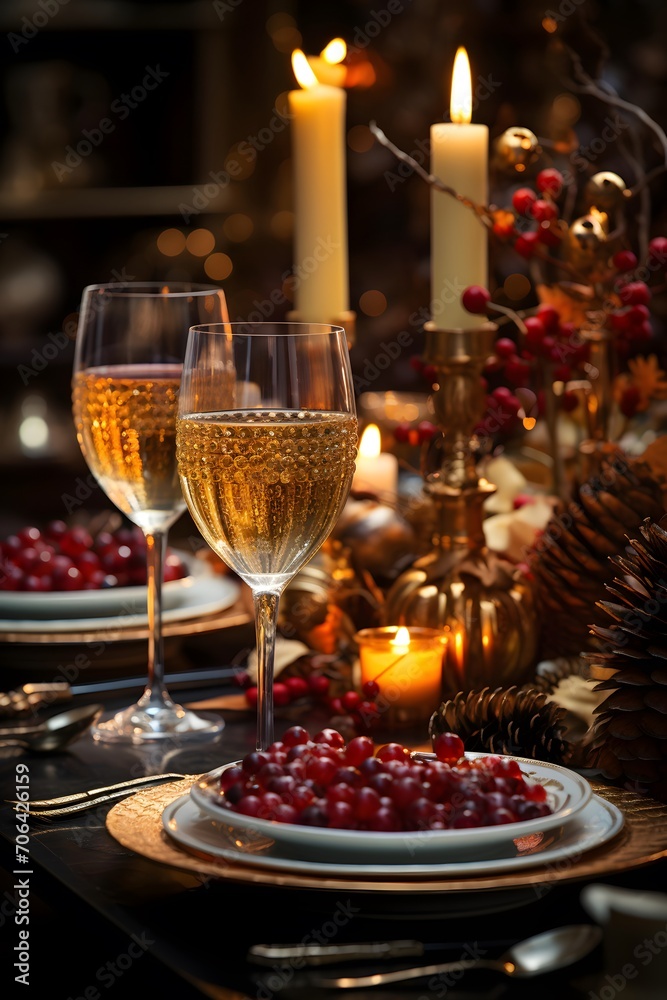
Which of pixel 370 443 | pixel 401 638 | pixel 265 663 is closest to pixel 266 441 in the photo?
pixel 265 663

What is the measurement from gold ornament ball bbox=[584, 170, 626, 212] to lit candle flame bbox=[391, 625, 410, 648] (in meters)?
0.39

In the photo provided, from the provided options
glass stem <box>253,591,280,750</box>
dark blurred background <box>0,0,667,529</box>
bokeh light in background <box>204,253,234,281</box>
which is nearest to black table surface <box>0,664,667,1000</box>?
glass stem <box>253,591,280,750</box>

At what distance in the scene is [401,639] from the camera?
92cm

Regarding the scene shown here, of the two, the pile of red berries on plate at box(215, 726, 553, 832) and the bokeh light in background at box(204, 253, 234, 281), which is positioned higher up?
the bokeh light in background at box(204, 253, 234, 281)

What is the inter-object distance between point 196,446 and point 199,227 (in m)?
2.60

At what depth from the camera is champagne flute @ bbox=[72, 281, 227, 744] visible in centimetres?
97

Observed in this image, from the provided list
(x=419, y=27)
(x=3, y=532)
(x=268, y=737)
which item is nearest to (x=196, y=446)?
(x=268, y=737)

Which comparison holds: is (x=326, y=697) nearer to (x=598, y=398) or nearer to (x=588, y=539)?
(x=588, y=539)

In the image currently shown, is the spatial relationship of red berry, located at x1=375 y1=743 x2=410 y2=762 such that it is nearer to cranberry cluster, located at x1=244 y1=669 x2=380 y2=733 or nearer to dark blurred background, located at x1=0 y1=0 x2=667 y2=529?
cranberry cluster, located at x1=244 y1=669 x2=380 y2=733

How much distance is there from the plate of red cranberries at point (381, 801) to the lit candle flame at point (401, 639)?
0.87 feet

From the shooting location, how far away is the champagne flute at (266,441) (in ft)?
2.42

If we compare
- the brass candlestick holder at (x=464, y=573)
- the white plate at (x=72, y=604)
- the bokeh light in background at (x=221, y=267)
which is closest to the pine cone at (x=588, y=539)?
the brass candlestick holder at (x=464, y=573)

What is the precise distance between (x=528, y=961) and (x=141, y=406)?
56 cm

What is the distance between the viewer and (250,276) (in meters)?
3.24
